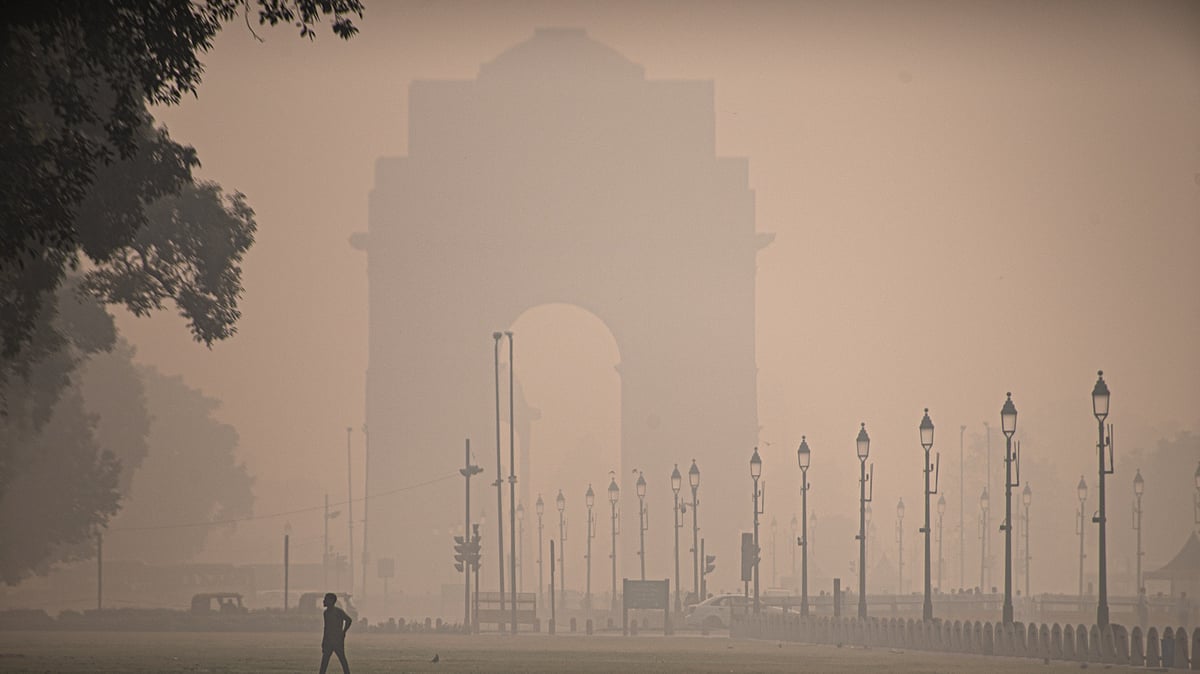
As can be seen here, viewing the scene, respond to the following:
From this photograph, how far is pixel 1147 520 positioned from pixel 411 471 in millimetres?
51862

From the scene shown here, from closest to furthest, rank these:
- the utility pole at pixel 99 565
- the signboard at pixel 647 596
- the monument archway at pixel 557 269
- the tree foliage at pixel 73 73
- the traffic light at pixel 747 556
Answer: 1. the tree foliage at pixel 73 73
2. the traffic light at pixel 747 556
3. the signboard at pixel 647 596
4. the utility pole at pixel 99 565
5. the monument archway at pixel 557 269

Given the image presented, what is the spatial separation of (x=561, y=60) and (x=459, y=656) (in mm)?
122198

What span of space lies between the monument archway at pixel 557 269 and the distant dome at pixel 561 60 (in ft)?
0.50

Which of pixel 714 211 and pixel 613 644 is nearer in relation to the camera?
pixel 613 644

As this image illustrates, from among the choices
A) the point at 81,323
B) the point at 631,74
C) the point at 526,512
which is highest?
the point at 631,74

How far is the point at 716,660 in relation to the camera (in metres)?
45.3

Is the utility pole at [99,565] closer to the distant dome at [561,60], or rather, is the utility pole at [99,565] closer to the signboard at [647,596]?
the signboard at [647,596]

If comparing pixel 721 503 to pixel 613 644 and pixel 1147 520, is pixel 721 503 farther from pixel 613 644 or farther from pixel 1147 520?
pixel 613 644

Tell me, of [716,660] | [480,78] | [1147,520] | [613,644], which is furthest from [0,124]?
[480,78]

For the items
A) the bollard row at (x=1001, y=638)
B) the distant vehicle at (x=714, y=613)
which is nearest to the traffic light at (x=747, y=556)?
the bollard row at (x=1001, y=638)

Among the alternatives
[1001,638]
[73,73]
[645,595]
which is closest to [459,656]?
[1001,638]

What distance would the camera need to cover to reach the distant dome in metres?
162

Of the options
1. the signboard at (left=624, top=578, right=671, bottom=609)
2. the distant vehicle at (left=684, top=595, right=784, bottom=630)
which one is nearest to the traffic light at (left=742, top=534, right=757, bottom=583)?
the signboard at (left=624, top=578, right=671, bottom=609)

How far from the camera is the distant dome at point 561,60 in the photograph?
162 metres
